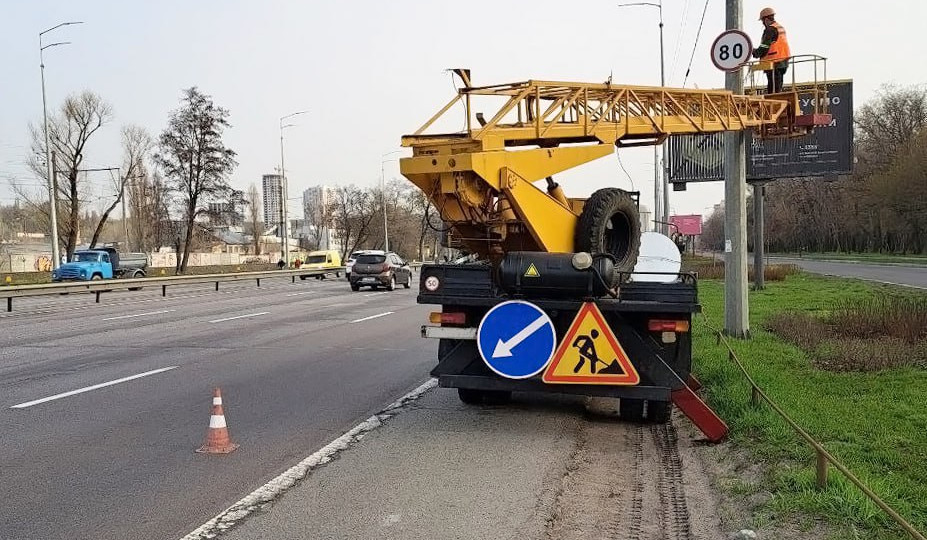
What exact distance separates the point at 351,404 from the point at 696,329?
7916 millimetres

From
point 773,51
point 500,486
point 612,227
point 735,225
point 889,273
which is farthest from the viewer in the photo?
point 889,273

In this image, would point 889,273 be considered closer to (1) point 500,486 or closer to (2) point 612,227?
(2) point 612,227

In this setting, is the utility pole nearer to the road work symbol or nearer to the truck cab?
the road work symbol

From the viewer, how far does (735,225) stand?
13.9 m

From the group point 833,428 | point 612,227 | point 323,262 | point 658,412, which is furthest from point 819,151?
point 323,262

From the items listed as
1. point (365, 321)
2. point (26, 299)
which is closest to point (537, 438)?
point (365, 321)

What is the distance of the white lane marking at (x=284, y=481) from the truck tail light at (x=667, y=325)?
282cm

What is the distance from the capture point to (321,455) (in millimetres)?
6848

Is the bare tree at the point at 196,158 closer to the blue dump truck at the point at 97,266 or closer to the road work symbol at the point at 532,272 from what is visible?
the blue dump truck at the point at 97,266

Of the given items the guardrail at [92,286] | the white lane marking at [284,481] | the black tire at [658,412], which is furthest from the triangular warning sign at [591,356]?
the guardrail at [92,286]

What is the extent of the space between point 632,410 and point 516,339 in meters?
1.69

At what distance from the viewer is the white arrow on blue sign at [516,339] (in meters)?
7.30

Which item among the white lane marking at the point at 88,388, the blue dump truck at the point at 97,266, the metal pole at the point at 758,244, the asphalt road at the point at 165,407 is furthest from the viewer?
the blue dump truck at the point at 97,266

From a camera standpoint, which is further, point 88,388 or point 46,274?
point 46,274
